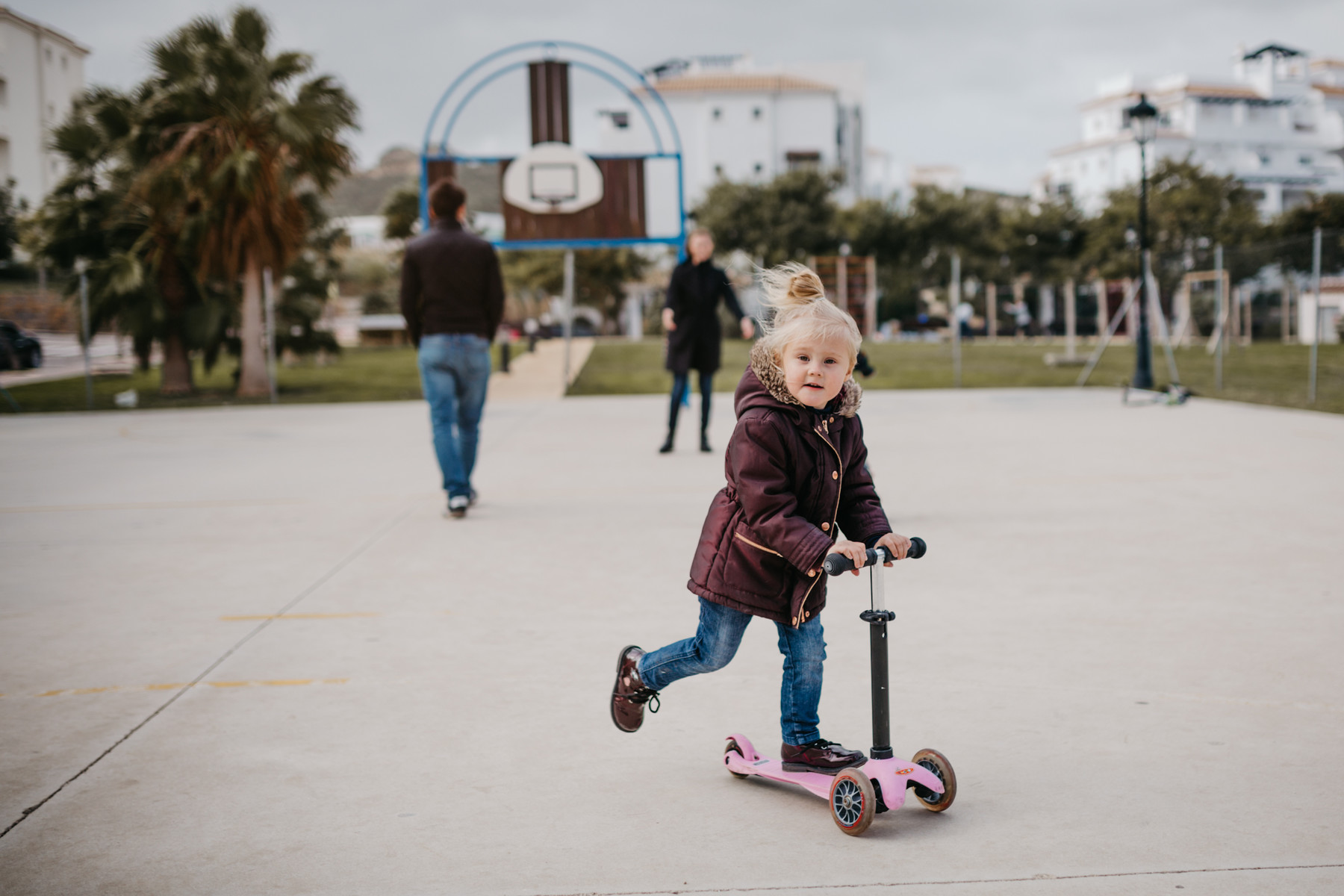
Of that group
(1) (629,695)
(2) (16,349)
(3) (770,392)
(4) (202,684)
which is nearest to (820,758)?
(1) (629,695)

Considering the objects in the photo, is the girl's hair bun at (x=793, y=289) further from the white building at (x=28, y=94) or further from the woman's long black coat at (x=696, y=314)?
the white building at (x=28, y=94)

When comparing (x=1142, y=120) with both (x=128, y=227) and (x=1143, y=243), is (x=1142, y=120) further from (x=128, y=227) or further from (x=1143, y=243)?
(x=128, y=227)

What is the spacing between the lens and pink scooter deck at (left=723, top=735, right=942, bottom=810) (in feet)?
9.32

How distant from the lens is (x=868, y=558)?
270 cm

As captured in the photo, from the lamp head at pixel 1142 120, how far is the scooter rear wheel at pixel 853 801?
1627cm

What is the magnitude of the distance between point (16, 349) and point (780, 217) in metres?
27.5

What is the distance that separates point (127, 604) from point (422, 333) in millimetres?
2826

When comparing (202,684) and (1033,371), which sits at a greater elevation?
(1033,371)

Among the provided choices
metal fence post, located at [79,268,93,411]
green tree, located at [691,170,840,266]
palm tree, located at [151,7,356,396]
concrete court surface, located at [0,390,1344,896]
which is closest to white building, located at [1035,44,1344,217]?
green tree, located at [691,170,840,266]

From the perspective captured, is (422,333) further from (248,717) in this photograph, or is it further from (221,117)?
(221,117)

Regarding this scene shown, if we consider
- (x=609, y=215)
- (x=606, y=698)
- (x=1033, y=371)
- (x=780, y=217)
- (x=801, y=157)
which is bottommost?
(x=606, y=698)

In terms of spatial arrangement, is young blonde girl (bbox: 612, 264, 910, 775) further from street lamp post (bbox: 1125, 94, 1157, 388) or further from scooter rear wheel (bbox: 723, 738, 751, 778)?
street lamp post (bbox: 1125, 94, 1157, 388)

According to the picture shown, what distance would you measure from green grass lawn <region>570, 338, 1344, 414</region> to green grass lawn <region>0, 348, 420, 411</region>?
3.55 metres

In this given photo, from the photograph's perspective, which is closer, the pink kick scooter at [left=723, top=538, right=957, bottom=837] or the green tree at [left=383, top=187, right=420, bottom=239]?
the pink kick scooter at [left=723, top=538, right=957, bottom=837]
